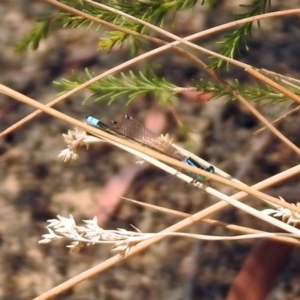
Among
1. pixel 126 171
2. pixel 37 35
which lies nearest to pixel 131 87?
pixel 37 35

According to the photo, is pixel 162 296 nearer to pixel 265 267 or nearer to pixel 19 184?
pixel 265 267

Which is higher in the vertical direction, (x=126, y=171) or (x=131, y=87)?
(x=131, y=87)

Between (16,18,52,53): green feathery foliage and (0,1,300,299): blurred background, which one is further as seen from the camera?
(0,1,300,299): blurred background

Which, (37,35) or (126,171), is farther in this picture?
(126,171)

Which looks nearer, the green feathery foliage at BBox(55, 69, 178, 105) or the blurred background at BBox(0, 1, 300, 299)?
the green feathery foliage at BBox(55, 69, 178, 105)

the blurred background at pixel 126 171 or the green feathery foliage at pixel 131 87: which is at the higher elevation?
the green feathery foliage at pixel 131 87

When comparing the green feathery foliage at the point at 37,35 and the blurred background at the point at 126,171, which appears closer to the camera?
the green feathery foliage at the point at 37,35

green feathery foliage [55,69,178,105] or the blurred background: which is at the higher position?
green feathery foliage [55,69,178,105]

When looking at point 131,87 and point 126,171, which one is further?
point 126,171

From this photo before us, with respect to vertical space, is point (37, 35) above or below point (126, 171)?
above

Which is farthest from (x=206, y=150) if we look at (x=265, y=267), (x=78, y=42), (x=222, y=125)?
(x=78, y=42)

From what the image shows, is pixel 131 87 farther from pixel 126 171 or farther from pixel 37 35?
pixel 126 171
